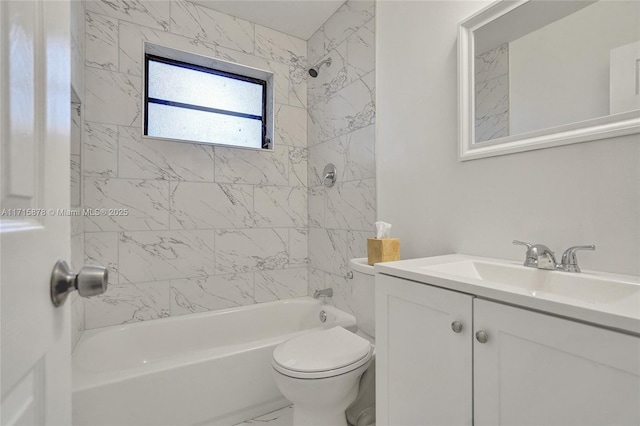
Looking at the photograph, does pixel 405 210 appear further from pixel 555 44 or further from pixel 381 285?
pixel 555 44

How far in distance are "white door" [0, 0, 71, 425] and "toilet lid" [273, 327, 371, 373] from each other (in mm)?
933

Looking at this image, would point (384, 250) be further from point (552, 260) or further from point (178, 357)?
point (178, 357)

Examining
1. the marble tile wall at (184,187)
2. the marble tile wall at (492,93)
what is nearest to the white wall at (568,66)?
the marble tile wall at (492,93)

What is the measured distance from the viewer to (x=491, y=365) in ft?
2.48

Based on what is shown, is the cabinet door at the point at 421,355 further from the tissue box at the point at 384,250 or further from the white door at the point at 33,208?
the white door at the point at 33,208

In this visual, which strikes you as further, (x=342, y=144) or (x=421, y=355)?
(x=342, y=144)

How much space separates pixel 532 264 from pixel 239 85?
237 cm

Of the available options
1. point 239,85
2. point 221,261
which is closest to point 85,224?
point 221,261

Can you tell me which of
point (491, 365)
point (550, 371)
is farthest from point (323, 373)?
point (550, 371)

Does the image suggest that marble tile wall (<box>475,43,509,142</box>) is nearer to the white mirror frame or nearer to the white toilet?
the white mirror frame

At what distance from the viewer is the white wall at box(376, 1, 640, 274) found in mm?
938

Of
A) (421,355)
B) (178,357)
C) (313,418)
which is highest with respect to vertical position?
(421,355)

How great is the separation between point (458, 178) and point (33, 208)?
1.42m

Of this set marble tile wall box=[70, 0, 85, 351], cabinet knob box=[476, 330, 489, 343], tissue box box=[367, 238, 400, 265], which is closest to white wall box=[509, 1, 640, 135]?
tissue box box=[367, 238, 400, 265]
